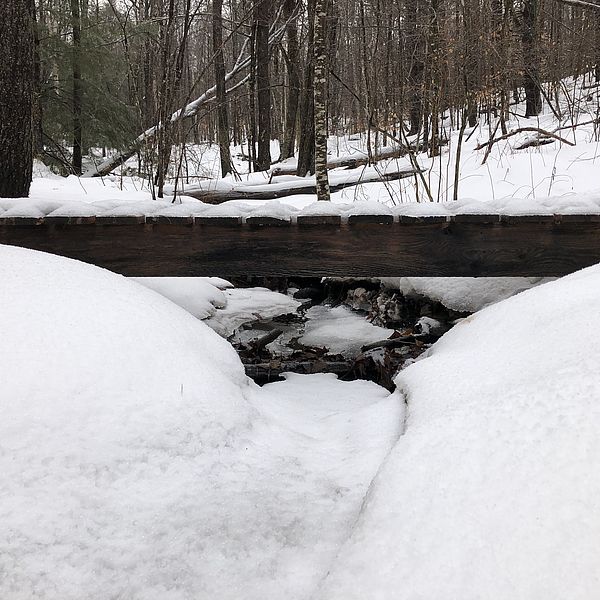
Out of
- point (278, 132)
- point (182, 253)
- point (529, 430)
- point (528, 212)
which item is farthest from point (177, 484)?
point (278, 132)

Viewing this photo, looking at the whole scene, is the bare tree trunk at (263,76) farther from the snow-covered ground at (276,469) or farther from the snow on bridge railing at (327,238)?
the snow-covered ground at (276,469)

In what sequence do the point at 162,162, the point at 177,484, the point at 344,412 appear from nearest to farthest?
the point at 177,484, the point at 344,412, the point at 162,162

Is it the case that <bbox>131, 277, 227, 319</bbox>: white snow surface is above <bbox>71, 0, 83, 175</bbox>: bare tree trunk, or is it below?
below

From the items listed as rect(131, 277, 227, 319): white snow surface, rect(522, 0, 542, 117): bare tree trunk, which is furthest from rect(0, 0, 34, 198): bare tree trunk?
rect(522, 0, 542, 117): bare tree trunk

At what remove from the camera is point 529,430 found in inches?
57.7

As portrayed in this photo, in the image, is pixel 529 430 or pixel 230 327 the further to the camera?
pixel 230 327

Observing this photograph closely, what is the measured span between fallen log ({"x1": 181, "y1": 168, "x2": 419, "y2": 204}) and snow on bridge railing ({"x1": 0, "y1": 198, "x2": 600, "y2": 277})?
15.7 ft

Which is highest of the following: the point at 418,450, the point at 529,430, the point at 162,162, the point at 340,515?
the point at 162,162

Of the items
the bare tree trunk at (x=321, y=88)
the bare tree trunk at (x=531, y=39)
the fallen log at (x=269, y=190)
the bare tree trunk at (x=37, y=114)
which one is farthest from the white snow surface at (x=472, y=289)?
the bare tree trunk at (x=531, y=39)

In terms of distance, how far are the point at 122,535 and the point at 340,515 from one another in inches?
25.4

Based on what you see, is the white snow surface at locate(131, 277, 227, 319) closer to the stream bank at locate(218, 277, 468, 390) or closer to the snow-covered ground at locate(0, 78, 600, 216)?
the stream bank at locate(218, 277, 468, 390)

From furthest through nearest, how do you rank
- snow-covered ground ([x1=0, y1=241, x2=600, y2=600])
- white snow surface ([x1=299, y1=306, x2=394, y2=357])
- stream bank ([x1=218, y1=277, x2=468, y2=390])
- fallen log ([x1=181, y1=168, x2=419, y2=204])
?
fallen log ([x1=181, y1=168, x2=419, y2=204])
white snow surface ([x1=299, y1=306, x2=394, y2=357])
stream bank ([x1=218, y1=277, x2=468, y2=390])
snow-covered ground ([x1=0, y1=241, x2=600, y2=600])

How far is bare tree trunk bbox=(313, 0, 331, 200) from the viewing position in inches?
228

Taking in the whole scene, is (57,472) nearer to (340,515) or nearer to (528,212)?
(340,515)
